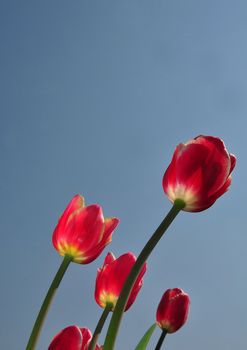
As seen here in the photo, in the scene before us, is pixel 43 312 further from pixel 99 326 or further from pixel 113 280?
pixel 113 280

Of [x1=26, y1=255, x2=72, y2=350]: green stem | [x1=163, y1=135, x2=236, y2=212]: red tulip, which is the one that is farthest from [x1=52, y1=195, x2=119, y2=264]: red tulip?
[x1=163, y1=135, x2=236, y2=212]: red tulip

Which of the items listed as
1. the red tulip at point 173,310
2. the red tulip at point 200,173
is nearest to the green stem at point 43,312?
the red tulip at point 200,173

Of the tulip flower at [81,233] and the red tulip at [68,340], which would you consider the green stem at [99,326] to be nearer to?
the red tulip at [68,340]

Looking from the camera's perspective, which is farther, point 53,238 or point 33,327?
point 53,238

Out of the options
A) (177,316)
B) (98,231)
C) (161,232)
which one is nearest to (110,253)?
(98,231)

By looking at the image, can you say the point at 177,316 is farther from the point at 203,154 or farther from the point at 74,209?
the point at 203,154

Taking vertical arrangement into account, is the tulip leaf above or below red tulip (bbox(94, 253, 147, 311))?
below

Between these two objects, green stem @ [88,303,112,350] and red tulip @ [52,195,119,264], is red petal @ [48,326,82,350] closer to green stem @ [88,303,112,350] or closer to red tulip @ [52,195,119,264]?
green stem @ [88,303,112,350]

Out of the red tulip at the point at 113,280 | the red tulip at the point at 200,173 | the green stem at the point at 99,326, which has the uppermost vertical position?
the red tulip at the point at 200,173
